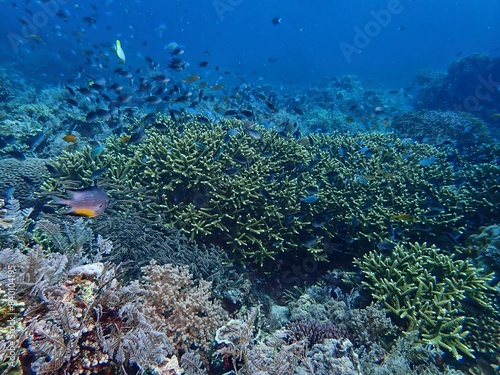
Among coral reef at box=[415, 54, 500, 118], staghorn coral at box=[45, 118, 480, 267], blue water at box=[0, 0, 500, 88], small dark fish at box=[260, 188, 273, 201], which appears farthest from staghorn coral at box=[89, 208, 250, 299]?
blue water at box=[0, 0, 500, 88]

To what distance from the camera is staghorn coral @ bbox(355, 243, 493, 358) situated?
12.3 feet

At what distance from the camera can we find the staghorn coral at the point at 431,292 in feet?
12.3

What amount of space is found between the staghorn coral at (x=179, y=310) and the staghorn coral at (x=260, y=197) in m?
1.51

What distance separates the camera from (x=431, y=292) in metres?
4.09

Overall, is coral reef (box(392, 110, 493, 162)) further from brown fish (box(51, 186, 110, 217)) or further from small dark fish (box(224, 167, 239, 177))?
brown fish (box(51, 186, 110, 217))

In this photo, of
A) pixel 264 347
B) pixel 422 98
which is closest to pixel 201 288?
pixel 264 347

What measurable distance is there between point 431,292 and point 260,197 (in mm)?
3048

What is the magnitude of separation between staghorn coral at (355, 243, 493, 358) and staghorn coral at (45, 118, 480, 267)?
85cm

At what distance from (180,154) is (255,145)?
2.39 m

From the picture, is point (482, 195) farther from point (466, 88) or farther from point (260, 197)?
point (466, 88)

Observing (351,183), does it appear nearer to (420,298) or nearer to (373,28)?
(420,298)

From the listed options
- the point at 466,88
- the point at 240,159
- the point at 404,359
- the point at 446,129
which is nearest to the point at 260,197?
the point at 240,159

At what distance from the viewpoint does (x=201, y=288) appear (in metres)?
3.48

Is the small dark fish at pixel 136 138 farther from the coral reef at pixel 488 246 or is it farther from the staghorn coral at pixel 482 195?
the staghorn coral at pixel 482 195
